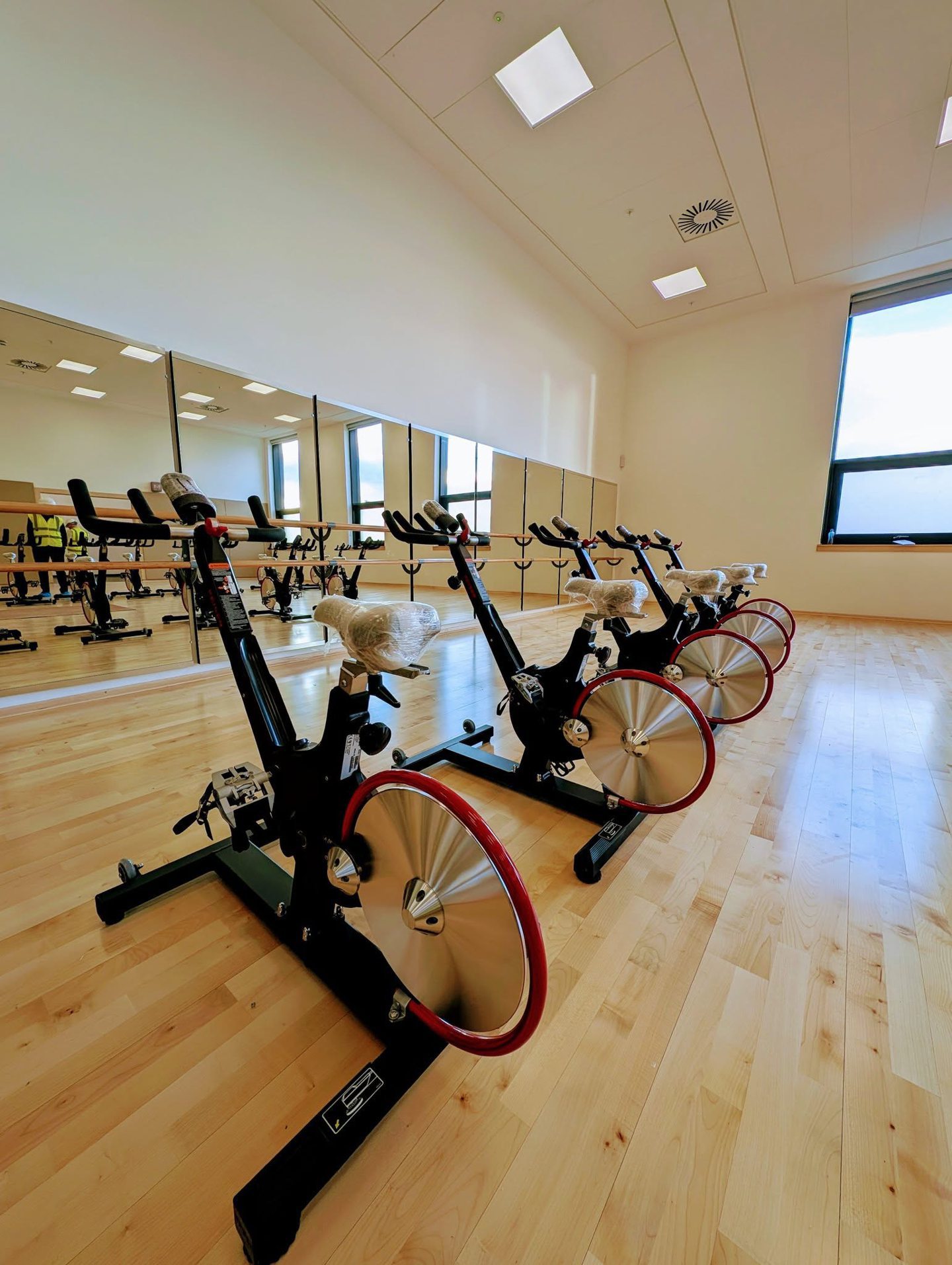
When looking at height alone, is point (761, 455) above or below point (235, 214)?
below

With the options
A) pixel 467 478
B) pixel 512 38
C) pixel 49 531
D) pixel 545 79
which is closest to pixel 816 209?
pixel 545 79

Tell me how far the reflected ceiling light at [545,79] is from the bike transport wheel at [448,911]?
4.83m

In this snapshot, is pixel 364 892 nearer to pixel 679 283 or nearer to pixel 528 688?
pixel 528 688

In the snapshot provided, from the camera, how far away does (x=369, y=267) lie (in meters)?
3.90

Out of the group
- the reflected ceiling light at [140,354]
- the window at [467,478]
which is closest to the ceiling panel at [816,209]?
the window at [467,478]

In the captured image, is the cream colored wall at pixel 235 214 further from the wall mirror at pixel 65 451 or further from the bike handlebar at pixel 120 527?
the bike handlebar at pixel 120 527

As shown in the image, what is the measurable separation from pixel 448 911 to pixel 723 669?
1.90 metres

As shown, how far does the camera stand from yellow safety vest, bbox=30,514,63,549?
3.21 m

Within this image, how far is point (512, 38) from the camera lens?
3146 mm

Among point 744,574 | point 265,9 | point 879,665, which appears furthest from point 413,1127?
point 265,9

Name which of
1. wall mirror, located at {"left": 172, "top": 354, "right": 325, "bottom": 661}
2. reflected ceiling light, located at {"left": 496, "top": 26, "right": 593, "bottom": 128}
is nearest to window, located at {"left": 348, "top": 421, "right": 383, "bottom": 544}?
wall mirror, located at {"left": 172, "top": 354, "right": 325, "bottom": 661}

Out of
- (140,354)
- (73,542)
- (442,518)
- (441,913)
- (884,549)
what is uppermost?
(140,354)

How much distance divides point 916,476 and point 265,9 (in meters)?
7.74

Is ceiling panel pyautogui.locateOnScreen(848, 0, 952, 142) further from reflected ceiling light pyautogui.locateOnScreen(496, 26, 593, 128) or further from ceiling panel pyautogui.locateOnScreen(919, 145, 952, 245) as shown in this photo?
reflected ceiling light pyautogui.locateOnScreen(496, 26, 593, 128)
